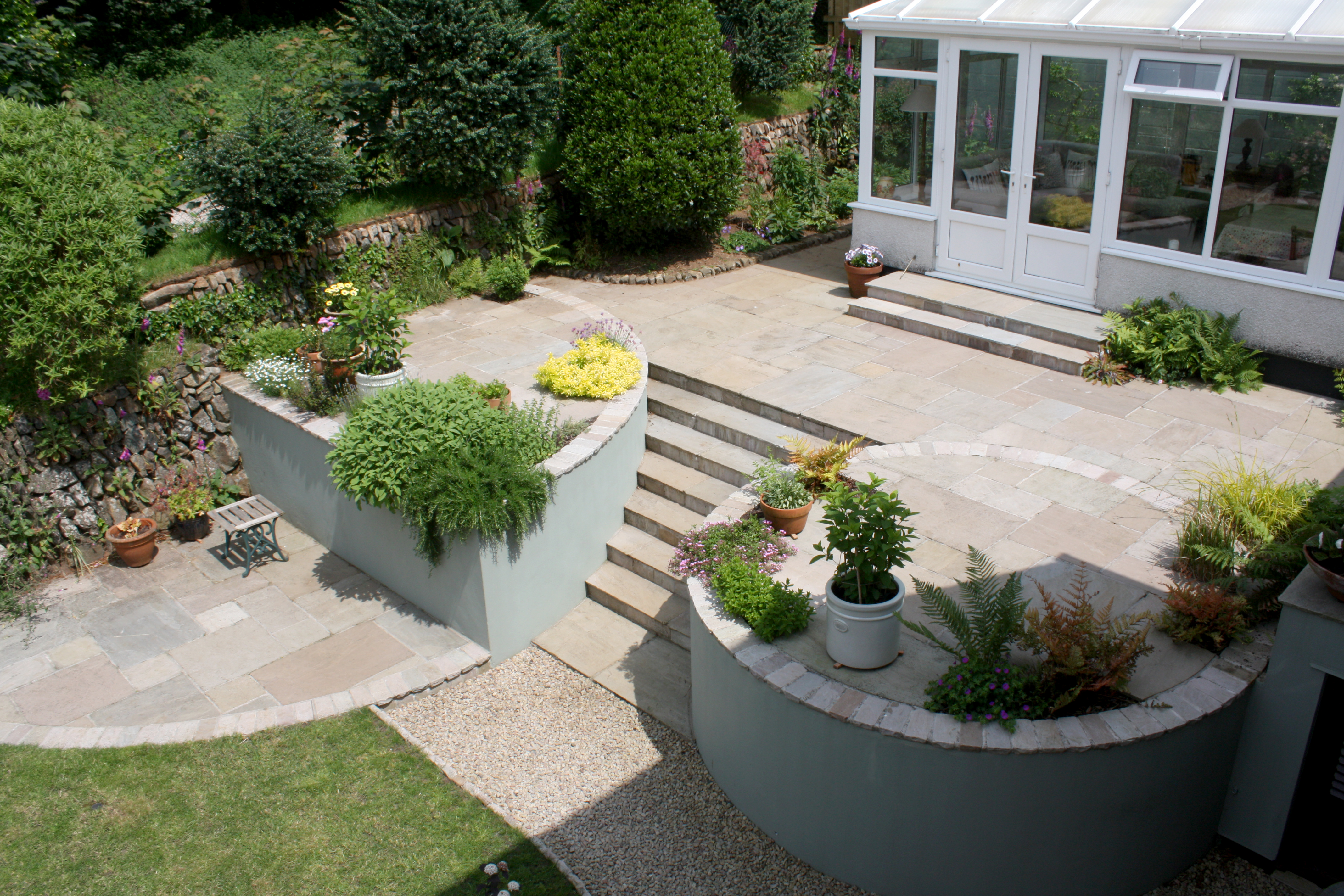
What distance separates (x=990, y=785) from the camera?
4.68 meters

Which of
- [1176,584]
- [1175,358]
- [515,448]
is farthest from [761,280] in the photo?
[1176,584]

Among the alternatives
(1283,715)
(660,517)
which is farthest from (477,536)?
(1283,715)

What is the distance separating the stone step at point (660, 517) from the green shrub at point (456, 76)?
4538 mm

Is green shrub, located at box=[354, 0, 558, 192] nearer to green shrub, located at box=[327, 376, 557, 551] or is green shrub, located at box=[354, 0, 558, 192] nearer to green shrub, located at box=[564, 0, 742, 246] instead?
green shrub, located at box=[564, 0, 742, 246]

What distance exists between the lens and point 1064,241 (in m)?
9.45

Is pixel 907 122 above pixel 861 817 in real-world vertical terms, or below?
above

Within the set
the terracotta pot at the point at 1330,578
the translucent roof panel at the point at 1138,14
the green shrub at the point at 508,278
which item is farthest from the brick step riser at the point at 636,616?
the translucent roof panel at the point at 1138,14

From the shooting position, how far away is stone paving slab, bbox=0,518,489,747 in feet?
21.6

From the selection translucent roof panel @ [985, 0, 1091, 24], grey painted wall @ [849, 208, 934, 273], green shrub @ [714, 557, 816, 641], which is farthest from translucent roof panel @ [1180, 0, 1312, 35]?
green shrub @ [714, 557, 816, 641]

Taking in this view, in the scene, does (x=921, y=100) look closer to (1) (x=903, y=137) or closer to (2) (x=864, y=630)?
(1) (x=903, y=137)

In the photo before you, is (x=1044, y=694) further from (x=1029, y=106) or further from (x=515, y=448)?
(x=1029, y=106)

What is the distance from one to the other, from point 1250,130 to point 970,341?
2.80 metres

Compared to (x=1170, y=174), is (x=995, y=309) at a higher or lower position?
lower

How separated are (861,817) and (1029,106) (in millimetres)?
7014
